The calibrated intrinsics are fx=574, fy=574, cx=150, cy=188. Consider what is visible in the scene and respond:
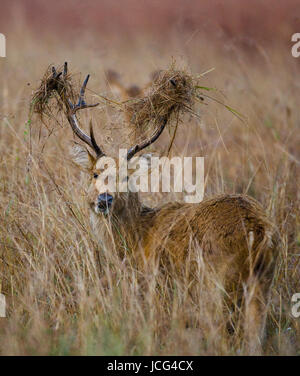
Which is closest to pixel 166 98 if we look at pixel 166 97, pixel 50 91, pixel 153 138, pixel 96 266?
pixel 166 97

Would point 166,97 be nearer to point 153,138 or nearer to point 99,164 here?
point 153,138

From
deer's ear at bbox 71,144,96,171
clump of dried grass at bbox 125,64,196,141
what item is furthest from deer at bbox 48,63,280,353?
clump of dried grass at bbox 125,64,196,141

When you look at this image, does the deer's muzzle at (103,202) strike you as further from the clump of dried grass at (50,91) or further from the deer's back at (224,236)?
the clump of dried grass at (50,91)

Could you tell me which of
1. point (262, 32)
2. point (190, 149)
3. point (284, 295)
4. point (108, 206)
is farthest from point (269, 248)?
point (262, 32)

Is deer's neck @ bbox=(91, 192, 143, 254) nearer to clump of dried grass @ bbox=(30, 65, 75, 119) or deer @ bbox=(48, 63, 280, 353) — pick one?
deer @ bbox=(48, 63, 280, 353)

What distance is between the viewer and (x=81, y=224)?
548 cm

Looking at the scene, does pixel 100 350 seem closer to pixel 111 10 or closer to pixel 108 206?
pixel 108 206

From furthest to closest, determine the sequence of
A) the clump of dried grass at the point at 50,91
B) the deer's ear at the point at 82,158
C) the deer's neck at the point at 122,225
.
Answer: the deer's ear at the point at 82,158
the deer's neck at the point at 122,225
the clump of dried grass at the point at 50,91

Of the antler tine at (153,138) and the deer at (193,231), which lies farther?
the antler tine at (153,138)

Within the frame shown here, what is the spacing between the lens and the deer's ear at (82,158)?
573cm

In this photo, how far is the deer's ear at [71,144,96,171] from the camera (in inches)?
225

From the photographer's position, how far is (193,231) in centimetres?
486

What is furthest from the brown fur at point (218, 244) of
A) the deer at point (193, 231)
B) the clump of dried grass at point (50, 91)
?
the clump of dried grass at point (50, 91)

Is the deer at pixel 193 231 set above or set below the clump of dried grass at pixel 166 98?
below
